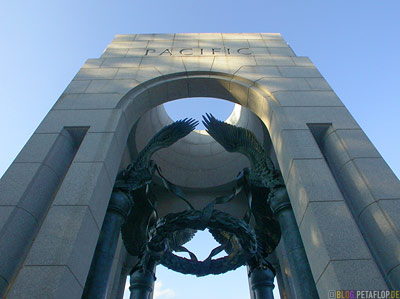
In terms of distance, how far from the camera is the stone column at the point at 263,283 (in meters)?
8.91

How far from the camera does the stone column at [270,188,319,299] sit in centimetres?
592

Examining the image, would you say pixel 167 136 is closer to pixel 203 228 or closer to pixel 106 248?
pixel 203 228

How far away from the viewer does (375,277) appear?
4566 mm

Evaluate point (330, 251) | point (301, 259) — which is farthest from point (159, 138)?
point (330, 251)

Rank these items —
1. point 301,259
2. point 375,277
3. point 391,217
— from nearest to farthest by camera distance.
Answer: point 375,277 < point 391,217 < point 301,259

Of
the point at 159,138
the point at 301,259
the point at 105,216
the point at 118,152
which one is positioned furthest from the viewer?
the point at 159,138

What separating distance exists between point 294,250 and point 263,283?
3027mm

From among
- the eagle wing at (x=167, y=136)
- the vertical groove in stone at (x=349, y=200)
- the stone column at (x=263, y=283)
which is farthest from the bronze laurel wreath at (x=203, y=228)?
the vertical groove in stone at (x=349, y=200)

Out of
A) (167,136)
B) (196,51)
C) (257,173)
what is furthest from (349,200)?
(196,51)

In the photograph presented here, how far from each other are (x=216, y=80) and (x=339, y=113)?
3.78m

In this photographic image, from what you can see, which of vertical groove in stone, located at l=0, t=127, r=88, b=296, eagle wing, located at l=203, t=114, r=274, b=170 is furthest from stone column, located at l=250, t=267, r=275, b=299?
vertical groove in stone, located at l=0, t=127, r=88, b=296

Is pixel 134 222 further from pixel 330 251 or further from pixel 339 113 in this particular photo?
pixel 339 113

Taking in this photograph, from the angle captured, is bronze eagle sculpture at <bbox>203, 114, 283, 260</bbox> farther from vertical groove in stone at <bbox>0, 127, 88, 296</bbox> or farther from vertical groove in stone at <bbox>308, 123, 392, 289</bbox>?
vertical groove in stone at <bbox>0, 127, 88, 296</bbox>

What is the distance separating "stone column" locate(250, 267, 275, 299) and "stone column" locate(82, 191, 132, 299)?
4.58m
